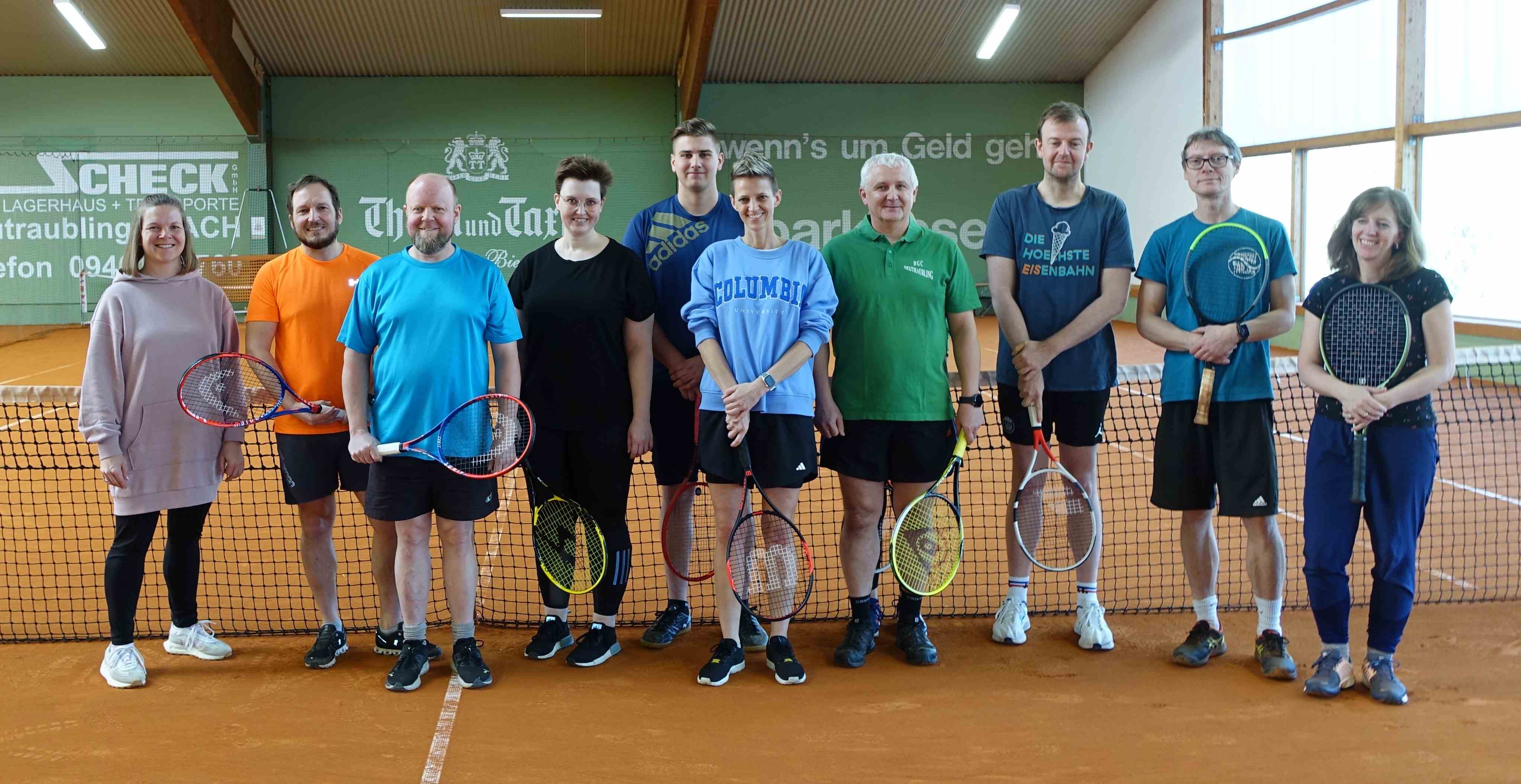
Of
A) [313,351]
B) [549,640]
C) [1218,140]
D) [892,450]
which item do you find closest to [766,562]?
[892,450]

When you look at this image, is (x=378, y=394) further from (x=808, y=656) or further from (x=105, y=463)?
(x=808, y=656)

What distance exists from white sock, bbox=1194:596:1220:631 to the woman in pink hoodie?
3.39 meters

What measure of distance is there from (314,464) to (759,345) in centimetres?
157

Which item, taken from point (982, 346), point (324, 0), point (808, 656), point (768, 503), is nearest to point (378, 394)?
point (768, 503)

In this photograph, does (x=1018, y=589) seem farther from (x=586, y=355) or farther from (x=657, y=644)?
(x=586, y=355)

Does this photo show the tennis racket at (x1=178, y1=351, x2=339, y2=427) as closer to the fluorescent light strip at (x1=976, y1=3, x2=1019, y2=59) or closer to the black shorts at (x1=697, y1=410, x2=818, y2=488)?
the black shorts at (x1=697, y1=410, x2=818, y2=488)

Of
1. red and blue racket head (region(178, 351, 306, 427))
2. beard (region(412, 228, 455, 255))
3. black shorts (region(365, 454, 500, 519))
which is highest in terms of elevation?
beard (region(412, 228, 455, 255))

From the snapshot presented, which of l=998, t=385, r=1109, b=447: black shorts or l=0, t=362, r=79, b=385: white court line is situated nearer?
l=998, t=385, r=1109, b=447: black shorts

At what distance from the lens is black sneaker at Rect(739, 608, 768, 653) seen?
13.1 feet

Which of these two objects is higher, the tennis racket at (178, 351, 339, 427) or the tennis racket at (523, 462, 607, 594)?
the tennis racket at (178, 351, 339, 427)

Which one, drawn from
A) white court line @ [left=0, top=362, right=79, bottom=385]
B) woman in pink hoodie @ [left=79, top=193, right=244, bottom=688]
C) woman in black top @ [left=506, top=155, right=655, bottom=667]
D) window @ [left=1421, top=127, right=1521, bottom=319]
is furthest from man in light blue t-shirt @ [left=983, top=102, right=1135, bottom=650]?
white court line @ [left=0, top=362, right=79, bottom=385]

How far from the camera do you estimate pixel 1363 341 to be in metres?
3.37

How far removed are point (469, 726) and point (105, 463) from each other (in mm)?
1490

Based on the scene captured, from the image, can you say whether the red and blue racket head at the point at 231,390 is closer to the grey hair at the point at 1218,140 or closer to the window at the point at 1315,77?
the grey hair at the point at 1218,140
